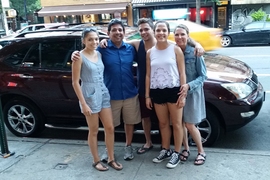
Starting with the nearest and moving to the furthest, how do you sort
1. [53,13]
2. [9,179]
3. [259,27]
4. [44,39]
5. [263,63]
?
[9,179] → [44,39] → [263,63] → [259,27] → [53,13]

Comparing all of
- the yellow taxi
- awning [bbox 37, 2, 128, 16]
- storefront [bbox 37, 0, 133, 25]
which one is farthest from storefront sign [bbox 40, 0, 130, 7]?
the yellow taxi

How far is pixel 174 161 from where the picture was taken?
3.61 meters

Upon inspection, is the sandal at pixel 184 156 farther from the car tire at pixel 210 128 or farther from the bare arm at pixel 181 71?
the bare arm at pixel 181 71

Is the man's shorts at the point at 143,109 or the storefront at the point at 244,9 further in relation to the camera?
the storefront at the point at 244,9

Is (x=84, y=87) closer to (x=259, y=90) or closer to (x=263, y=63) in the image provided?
(x=259, y=90)

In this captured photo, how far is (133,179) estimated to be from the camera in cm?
341

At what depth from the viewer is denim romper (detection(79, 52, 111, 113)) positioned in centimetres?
333

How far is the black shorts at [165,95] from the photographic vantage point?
11.1 feet

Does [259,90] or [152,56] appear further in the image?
[259,90]

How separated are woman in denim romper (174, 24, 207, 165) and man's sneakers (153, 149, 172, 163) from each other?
13.6 inches

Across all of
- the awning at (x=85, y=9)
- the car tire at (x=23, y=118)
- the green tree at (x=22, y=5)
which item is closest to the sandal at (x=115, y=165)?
the car tire at (x=23, y=118)

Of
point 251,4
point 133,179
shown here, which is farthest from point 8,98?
point 251,4

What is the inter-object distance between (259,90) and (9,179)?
346cm

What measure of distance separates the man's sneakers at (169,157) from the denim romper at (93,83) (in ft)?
3.14
